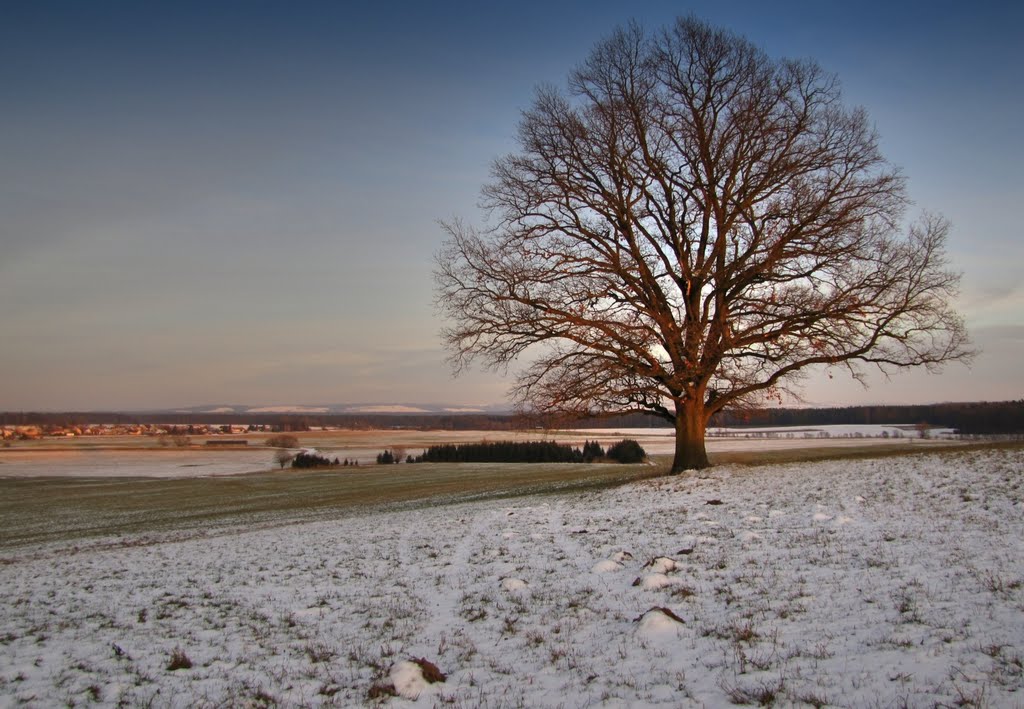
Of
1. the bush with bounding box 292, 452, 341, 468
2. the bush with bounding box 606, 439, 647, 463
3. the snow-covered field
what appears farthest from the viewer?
the bush with bounding box 292, 452, 341, 468

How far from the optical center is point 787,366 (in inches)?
832

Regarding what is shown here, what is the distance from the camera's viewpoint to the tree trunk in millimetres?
21391

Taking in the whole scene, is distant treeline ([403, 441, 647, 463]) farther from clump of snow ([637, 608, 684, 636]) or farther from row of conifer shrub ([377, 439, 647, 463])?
clump of snow ([637, 608, 684, 636])

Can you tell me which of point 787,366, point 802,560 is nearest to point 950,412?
point 787,366

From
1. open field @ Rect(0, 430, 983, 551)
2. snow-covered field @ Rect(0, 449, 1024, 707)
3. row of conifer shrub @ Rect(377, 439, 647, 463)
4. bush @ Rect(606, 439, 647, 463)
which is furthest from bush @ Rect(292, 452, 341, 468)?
snow-covered field @ Rect(0, 449, 1024, 707)

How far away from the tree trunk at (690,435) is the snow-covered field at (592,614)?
259 inches

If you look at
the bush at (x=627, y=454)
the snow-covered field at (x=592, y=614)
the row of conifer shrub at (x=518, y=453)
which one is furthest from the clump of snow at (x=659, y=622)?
the row of conifer shrub at (x=518, y=453)

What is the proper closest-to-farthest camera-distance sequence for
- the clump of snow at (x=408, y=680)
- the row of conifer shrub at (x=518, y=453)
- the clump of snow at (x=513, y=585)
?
the clump of snow at (x=408, y=680) < the clump of snow at (x=513, y=585) < the row of conifer shrub at (x=518, y=453)

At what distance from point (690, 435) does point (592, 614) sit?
14436 millimetres

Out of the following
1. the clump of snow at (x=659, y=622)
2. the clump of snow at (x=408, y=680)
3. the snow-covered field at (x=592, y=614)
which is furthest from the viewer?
the clump of snow at (x=659, y=622)

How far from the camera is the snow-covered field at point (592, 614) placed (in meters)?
5.69

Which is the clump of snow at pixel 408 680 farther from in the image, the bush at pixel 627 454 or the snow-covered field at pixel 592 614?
the bush at pixel 627 454

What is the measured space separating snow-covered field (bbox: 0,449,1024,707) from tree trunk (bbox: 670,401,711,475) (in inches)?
259

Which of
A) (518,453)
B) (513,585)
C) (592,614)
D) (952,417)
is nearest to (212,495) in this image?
(513,585)
